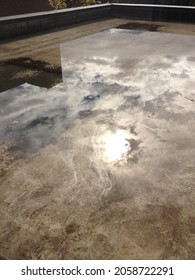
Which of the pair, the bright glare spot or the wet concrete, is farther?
the bright glare spot

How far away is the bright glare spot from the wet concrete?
0.01m

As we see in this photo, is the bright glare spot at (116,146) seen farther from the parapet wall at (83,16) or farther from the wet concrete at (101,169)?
the parapet wall at (83,16)

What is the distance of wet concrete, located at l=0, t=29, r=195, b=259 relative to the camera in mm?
2361

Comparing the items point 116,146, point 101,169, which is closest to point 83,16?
point 116,146

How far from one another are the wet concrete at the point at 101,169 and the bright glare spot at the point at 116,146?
13mm

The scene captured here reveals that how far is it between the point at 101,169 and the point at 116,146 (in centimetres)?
52

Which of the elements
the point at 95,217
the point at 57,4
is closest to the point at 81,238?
the point at 95,217

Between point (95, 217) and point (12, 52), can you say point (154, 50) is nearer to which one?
point (12, 52)

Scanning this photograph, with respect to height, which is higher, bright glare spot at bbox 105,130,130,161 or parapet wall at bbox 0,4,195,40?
parapet wall at bbox 0,4,195,40

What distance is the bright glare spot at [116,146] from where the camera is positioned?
338 centimetres

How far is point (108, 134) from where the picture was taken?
3.85m

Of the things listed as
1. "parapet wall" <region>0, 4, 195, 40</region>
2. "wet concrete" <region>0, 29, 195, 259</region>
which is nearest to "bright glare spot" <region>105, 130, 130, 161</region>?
"wet concrete" <region>0, 29, 195, 259</region>

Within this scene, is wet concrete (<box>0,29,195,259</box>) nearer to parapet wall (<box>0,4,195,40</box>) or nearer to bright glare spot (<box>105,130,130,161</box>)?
bright glare spot (<box>105,130,130,161</box>)

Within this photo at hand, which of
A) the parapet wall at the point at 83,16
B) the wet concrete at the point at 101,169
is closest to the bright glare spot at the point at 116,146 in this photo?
the wet concrete at the point at 101,169
